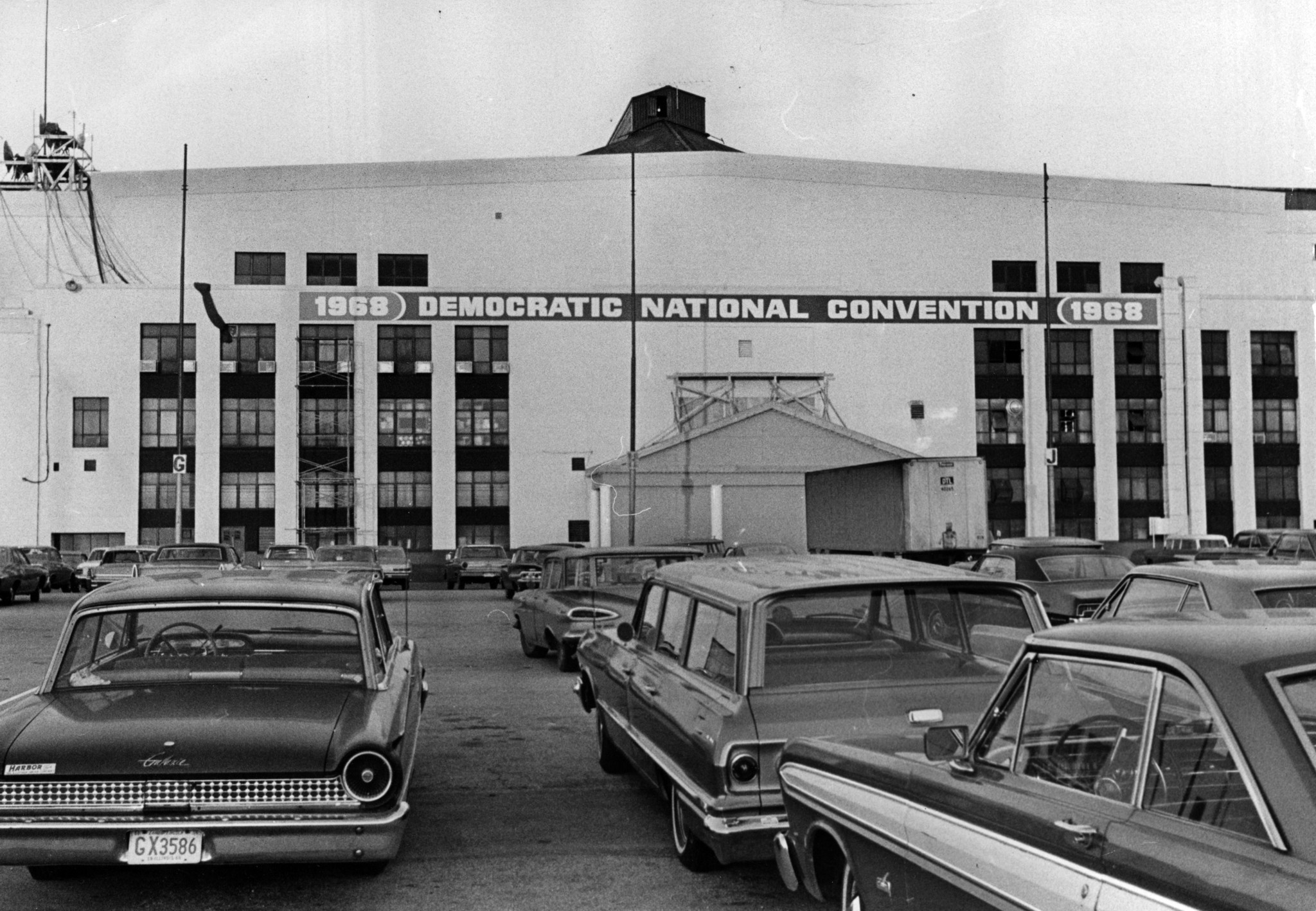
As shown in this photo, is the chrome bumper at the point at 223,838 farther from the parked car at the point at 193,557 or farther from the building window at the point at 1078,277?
the building window at the point at 1078,277

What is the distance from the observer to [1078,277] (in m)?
49.3

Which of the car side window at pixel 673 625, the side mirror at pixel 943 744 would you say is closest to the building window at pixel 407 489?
the car side window at pixel 673 625

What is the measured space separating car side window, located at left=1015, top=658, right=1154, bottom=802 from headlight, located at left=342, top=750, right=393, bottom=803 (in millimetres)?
2934

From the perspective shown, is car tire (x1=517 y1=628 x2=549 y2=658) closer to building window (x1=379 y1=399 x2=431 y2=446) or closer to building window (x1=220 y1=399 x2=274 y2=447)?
building window (x1=379 y1=399 x2=431 y2=446)

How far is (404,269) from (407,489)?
840cm

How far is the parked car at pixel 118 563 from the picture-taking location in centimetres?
2752

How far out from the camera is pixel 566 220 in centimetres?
4675

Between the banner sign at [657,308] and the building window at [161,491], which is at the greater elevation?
the banner sign at [657,308]

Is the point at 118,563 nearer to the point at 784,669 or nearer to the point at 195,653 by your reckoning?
the point at 195,653

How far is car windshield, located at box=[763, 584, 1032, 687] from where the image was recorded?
19.8 ft

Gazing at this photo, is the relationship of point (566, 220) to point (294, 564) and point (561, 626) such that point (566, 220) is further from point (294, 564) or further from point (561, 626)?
point (561, 626)

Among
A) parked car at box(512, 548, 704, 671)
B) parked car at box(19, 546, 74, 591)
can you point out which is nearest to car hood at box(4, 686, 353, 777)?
parked car at box(512, 548, 704, 671)

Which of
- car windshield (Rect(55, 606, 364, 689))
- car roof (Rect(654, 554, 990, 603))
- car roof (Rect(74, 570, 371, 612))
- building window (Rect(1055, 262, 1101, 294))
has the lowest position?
car windshield (Rect(55, 606, 364, 689))

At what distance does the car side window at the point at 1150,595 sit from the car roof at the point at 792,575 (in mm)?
3060
